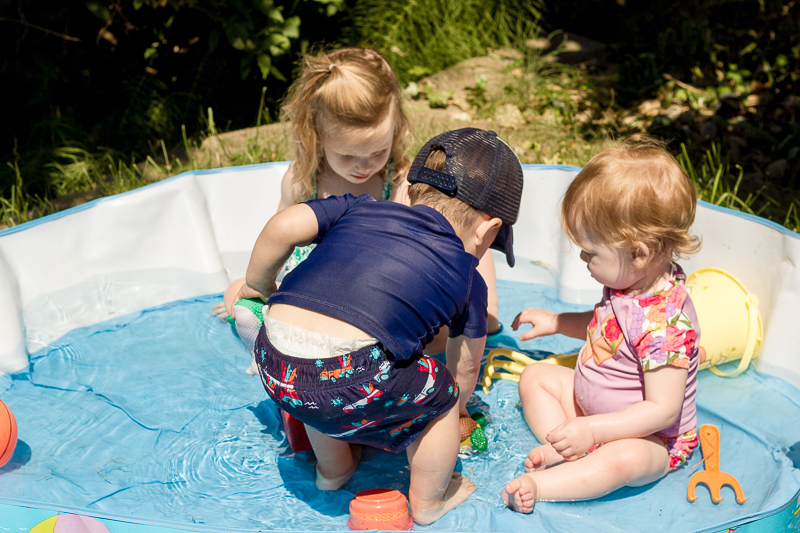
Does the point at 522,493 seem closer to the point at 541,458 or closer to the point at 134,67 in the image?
the point at 541,458

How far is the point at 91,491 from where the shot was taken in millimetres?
1555

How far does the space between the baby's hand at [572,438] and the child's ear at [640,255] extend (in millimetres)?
352

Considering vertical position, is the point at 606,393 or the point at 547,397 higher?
the point at 606,393

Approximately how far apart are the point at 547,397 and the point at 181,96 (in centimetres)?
313

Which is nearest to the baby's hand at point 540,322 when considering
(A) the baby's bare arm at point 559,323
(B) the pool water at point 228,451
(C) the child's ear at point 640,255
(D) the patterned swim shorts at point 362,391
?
(A) the baby's bare arm at point 559,323

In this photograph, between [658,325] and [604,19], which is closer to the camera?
[658,325]

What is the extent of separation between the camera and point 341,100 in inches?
68.9

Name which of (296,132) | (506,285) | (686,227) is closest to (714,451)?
(686,227)

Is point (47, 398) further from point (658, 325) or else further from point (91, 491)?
point (658, 325)

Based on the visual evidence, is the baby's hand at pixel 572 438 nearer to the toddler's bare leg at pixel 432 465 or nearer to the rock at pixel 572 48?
the toddler's bare leg at pixel 432 465

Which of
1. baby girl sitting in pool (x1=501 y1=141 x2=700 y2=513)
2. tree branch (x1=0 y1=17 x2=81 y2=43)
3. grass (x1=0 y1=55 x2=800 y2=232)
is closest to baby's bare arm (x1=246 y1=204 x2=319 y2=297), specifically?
baby girl sitting in pool (x1=501 y1=141 x2=700 y2=513)

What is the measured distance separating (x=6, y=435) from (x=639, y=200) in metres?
1.47

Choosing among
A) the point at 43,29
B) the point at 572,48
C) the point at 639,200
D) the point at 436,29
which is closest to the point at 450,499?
the point at 639,200

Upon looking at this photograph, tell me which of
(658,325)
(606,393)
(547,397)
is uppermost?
(658,325)
